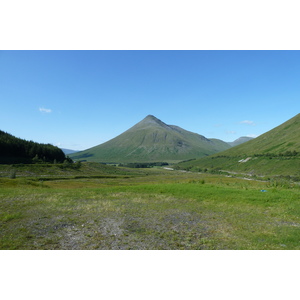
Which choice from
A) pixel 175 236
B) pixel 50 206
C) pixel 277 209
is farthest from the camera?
pixel 50 206

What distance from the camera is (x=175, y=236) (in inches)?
609

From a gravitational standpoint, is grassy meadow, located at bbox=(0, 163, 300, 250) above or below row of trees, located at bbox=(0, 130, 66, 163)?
below

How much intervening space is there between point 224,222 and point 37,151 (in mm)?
173035

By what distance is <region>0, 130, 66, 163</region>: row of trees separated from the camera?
145125 millimetres

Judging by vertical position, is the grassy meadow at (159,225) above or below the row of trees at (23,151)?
below

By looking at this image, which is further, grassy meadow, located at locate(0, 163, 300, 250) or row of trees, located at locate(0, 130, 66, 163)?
row of trees, located at locate(0, 130, 66, 163)

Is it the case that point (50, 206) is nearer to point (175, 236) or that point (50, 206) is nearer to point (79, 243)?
point (79, 243)

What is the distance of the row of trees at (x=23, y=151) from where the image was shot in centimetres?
14512

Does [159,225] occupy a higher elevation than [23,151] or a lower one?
lower

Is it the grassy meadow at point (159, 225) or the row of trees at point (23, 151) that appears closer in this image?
the grassy meadow at point (159, 225)

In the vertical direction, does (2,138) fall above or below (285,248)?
above

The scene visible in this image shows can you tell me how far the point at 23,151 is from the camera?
156625mm

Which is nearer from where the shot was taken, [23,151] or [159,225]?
[159,225]
